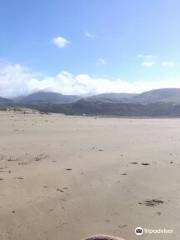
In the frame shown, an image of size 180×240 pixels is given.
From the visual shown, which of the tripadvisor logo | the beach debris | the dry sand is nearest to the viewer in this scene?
the tripadvisor logo

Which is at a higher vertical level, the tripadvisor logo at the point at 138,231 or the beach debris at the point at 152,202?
the beach debris at the point at 152,202

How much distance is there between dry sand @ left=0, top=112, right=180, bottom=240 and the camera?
18.7ft

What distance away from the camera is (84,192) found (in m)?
7.47

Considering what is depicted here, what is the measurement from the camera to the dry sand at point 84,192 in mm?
5707

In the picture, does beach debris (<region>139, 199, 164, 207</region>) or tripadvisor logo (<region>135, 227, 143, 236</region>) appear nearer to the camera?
tripadvisor logo (<region>135, 227, 143, 236</region>)

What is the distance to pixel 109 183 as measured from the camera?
8281mm

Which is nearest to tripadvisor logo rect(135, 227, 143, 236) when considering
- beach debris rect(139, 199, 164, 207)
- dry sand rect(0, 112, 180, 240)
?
dry sand rect(0, 112, 180, 240)

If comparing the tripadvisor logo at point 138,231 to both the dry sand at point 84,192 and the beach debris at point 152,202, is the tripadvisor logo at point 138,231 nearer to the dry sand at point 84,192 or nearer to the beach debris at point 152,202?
the dry sand at point 84,192

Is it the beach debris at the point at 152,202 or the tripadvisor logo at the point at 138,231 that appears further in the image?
the beach debris at the point at 152,202

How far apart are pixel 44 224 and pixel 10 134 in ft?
36.1

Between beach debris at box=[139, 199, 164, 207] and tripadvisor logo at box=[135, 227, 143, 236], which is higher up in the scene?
beach debris at box=[139, 199, 164, 207]

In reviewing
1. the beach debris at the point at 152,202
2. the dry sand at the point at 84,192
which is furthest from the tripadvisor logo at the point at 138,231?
the beach debris at the point at 152,202

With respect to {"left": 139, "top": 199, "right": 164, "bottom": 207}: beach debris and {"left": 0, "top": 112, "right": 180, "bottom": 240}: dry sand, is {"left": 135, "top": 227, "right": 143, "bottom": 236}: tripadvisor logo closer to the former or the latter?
{"left": 0, "top": 112, "right": 180, "bottom": 240}: dry sand

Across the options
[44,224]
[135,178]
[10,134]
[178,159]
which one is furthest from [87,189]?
[10,134]
